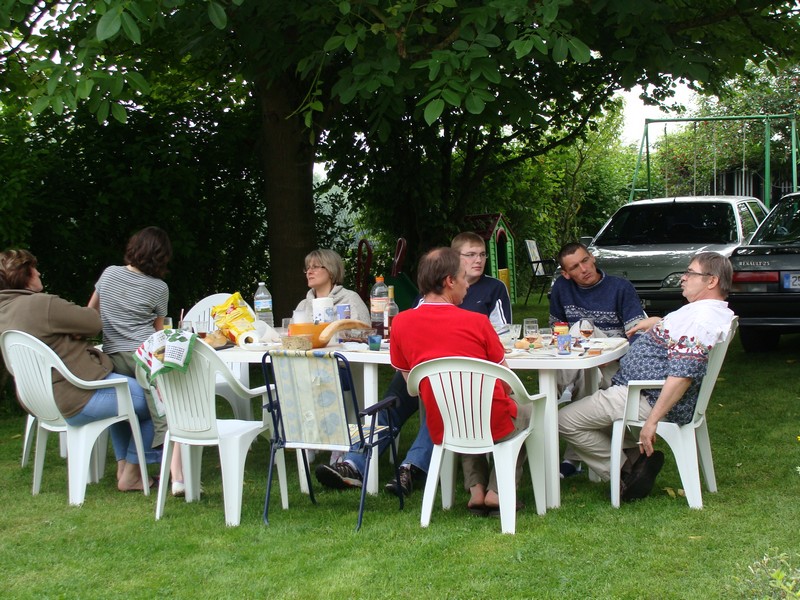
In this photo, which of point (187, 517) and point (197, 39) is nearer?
point (187, 517)

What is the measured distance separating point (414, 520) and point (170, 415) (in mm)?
1334

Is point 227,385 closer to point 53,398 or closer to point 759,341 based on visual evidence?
point 53,398

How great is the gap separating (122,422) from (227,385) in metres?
0.75

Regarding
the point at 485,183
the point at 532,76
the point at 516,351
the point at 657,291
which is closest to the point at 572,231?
the point at 485,183

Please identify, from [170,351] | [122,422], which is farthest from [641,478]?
[122,422]

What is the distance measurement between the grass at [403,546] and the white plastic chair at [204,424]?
0.62 ft

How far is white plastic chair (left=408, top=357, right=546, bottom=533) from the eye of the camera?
174 inches

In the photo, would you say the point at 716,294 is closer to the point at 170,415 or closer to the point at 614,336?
the point at 614,336

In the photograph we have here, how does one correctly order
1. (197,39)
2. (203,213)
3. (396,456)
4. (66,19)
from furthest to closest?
(203,213), (197,39), (66,19), (396,456)

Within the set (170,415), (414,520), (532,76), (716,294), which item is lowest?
(414,520)

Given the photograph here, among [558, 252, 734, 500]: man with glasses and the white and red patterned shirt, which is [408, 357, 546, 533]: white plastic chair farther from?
the white and red patterned shirt

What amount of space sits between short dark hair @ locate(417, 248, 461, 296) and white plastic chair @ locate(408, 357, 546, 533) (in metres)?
0.39

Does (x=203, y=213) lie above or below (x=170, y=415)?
above

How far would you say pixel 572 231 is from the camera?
19188mm
